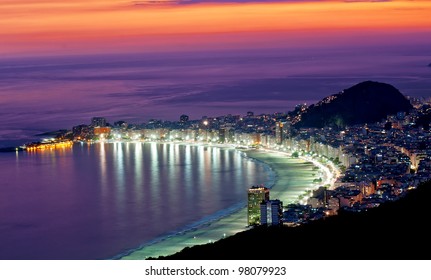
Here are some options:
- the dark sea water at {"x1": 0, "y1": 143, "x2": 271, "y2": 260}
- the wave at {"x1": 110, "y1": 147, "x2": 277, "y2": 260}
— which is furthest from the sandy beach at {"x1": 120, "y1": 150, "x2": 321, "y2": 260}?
the dark sea water at {"x1": 0, "y1": 143, "x2": 271, "y2": 260}

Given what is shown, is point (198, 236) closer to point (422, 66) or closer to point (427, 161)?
point (427, 161)

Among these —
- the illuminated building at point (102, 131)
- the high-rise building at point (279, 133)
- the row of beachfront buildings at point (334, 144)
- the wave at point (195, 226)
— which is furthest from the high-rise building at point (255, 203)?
the illuminated building at point (102, 131)

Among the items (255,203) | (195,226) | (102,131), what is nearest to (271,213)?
(255,203)

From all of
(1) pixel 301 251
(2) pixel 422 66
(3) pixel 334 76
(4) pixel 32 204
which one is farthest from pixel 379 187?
(2) pixel 422 66

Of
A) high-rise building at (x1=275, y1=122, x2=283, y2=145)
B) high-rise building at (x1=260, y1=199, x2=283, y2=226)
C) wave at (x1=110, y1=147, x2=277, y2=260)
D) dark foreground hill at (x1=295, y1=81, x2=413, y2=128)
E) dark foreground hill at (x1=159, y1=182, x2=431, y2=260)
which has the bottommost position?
wave at (x1=110, y1=147, x2=277, y2=260)

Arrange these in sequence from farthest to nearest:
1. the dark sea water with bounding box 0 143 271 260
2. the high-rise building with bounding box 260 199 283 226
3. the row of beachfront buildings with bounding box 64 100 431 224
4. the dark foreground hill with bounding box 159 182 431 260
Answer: the row of beachfront buildings with bounding box 64 100 431 224, the high-rise building with bounding box 260 199 283 226, the dark sea water with bounding box 0 143 271 260, the dark foreground hill with bounding box 159 182 431 260

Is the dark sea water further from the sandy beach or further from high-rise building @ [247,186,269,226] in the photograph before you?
high-rise building @ [247,186,269,226]
